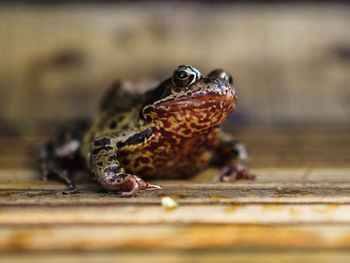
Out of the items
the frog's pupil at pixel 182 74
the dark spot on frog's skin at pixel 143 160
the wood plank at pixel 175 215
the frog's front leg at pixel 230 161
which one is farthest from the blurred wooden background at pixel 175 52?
the wood plank at pixel 175 215

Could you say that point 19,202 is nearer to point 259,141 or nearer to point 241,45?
point 259,141

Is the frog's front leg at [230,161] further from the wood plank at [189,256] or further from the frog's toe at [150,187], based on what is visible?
the wood plank at [189,256]

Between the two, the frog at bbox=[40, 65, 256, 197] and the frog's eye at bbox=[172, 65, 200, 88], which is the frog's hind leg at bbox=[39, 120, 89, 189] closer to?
the frog at bbox=[40, 65, 256, 197]

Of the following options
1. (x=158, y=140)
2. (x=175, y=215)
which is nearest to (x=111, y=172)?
(x=158, y=140)

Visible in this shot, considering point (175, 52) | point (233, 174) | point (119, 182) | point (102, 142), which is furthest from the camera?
point (175, 52)

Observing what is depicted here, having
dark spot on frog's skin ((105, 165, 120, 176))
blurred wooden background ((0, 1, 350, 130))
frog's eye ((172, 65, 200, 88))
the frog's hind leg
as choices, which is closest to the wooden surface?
dark spot on frog's skin ((105, 165, 120, 176))

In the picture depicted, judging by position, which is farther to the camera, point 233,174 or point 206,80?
point 233,174

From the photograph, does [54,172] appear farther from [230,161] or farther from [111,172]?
[230,161]
